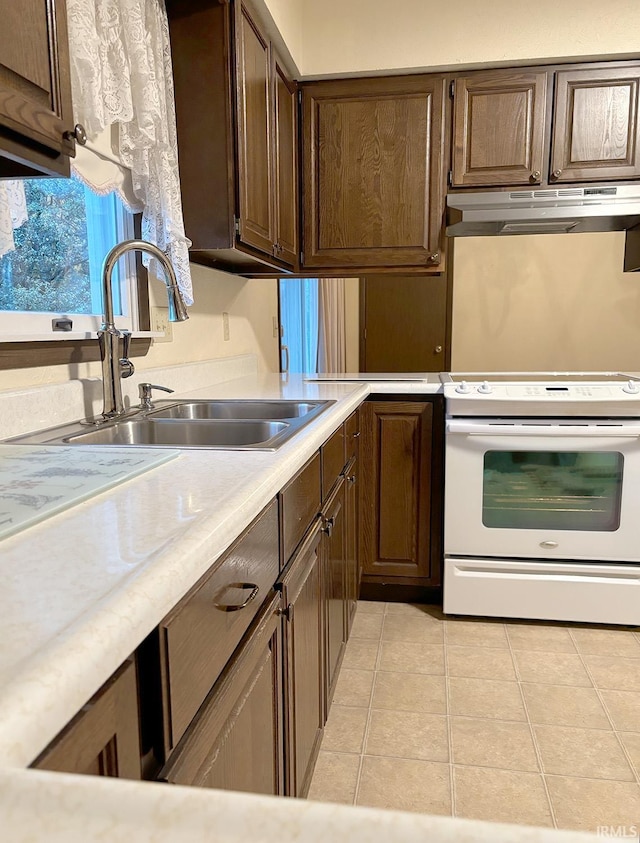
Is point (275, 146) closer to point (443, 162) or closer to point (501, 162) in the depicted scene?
point (443, 162)

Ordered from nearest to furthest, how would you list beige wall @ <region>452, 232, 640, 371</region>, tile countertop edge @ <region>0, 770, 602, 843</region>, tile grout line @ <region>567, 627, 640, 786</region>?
1. tile countertop edge @ <region>0, 770, 602, 843</region>
2. tile grout line @ <region>567, 627, 640, 786</region>
3. beige wall @ <region>452, 232, 640, 371</region>

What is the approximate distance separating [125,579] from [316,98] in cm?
262

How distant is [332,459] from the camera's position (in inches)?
66.6

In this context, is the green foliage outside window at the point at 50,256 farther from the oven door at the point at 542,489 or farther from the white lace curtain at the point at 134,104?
the oven door at the point at 542,489

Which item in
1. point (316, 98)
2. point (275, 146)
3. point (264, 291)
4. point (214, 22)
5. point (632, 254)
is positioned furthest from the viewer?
point (264, 291)

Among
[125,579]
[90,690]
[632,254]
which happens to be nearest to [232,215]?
[125,579]

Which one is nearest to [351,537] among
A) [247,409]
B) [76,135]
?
[247,409]

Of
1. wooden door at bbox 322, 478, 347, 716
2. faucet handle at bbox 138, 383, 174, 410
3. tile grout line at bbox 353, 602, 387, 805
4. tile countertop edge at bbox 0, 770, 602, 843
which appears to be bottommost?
tile grout line at bbox 353, 602, 387, 805

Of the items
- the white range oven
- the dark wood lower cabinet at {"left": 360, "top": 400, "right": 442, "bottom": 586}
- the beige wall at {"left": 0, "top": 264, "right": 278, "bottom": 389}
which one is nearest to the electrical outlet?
the beige wall at {"left": 0, "top": 264, "right": 278, "bottom": 389}

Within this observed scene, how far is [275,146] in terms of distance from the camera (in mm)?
2305

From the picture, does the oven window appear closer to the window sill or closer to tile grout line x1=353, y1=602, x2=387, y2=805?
tile grout line x1=353, y1=602, x2=387, y2=805

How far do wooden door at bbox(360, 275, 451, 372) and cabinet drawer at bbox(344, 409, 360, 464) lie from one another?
280cm

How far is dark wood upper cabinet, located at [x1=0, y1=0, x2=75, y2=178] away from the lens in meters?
0.84

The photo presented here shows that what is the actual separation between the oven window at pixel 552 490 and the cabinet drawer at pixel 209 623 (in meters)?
1.60
